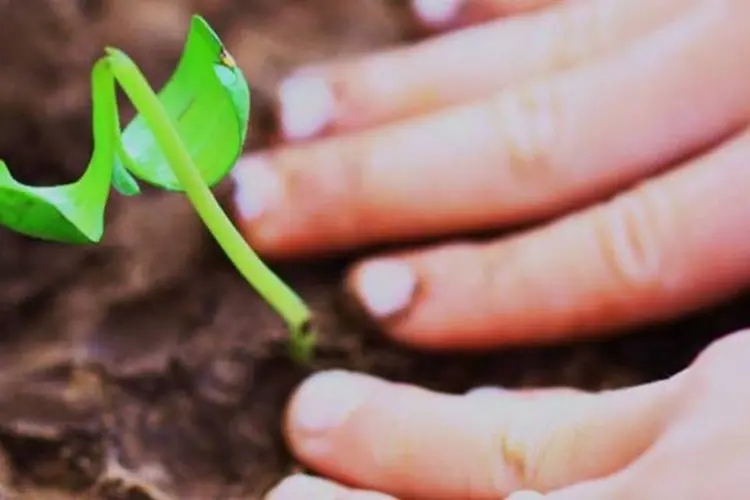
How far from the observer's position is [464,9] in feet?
2.35

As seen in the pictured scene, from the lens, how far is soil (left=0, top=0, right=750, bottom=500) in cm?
52

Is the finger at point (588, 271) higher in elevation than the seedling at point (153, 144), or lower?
lower

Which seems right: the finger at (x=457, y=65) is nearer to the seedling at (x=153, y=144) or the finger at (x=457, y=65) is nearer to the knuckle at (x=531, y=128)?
the knuckle at (x=531, y=128)

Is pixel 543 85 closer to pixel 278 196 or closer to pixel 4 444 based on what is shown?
pixel 278 196

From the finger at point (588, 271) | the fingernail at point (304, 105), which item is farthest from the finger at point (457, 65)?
the finger at point (588, 271)

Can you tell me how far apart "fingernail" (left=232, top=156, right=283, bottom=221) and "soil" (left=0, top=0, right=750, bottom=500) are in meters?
0.01

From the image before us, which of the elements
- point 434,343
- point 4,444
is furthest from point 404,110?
point 4,444

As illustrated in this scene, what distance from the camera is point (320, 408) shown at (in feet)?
1.77

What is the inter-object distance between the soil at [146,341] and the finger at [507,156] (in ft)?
0.09

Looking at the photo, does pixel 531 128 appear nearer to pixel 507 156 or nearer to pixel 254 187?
pixel 507 156

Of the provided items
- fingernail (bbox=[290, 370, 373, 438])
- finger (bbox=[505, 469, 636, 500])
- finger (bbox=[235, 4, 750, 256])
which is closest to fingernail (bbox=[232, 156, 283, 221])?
finger (bbox=[235, 4, 750, 256])

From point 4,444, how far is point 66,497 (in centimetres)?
3

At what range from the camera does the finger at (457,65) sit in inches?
26.5

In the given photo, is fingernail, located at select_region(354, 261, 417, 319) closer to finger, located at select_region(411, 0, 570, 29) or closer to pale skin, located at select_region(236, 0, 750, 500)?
pale skin, located at select_region(236, 0, 750, 500)
